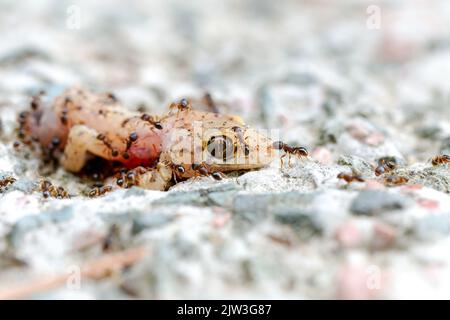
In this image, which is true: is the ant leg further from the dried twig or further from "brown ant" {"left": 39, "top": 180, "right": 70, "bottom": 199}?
the dried twig

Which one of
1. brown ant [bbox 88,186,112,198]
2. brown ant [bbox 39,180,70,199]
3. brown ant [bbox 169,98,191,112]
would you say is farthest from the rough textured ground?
brown ant [bbox 169,98,191,112]

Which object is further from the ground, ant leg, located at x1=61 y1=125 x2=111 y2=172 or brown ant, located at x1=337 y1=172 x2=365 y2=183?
ant leg, located at x1=61 y1=125 x2=111 y2=172

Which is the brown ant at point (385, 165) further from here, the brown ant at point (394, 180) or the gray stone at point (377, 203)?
the gray stone at point (377, 203)

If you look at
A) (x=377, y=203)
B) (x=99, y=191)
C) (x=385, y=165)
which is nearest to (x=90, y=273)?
(x=99, y=191)

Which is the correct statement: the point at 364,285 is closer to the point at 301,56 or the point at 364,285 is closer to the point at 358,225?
the point at 358,225

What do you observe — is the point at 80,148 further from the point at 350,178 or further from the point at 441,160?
the point at 441,160

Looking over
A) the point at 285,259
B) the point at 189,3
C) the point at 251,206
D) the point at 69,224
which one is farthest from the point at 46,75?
the point at 285,259

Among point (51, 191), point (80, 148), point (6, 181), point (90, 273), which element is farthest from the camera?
point (80, 148)
